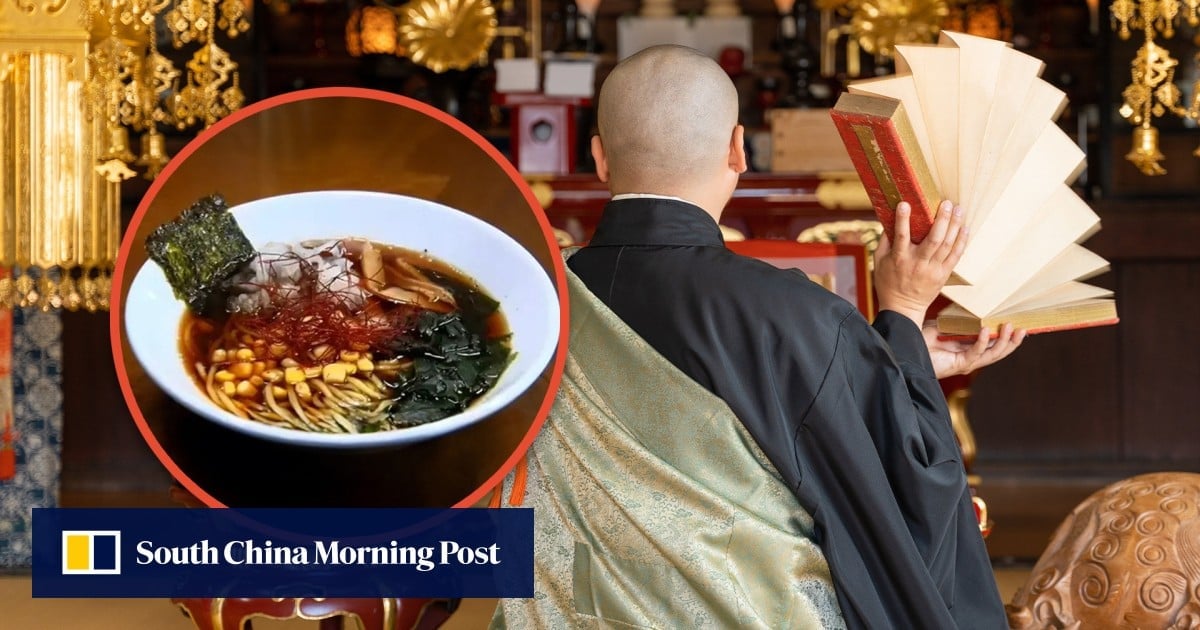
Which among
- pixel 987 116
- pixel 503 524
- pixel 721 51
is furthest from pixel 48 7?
pixel 721 51

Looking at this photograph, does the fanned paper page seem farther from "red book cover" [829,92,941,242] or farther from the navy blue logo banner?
the navy blue logo banner

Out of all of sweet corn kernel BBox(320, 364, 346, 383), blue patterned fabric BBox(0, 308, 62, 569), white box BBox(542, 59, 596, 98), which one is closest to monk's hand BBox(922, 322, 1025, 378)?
sweet corn kernel BBox(320, 364, 346, 383)

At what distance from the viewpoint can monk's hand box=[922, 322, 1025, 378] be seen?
1605 mm

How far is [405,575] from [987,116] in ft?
2.76

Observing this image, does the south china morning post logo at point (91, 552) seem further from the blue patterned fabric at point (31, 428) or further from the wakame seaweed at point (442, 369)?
the blue patterned fabric at point (31, 428)

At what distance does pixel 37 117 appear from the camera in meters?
2.48

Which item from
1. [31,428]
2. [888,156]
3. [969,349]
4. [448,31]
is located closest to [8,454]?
[31,428]

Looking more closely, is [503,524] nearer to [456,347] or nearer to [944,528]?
[456,347]

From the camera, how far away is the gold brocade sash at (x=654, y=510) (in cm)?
140

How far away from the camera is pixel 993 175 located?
1521 millimetres

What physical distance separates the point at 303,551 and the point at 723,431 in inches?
18.7

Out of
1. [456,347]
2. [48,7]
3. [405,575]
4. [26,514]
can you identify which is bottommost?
[26,514]

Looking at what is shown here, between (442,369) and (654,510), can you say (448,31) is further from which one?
(654,510)

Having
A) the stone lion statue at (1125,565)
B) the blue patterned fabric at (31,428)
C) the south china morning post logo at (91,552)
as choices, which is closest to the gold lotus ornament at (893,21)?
the blue patterned fabric at (31,428)
